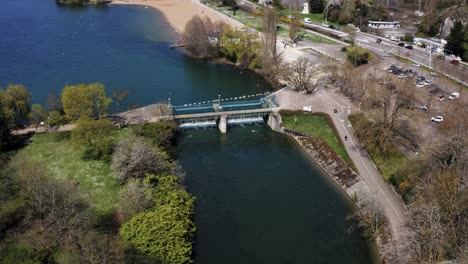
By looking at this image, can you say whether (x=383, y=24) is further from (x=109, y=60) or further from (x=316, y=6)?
(x=109, y=60)

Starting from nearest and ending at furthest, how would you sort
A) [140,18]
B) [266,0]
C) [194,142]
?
[194,142]
[140,18]
[266,0]

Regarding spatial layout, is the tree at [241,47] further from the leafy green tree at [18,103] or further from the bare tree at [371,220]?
the bare tree at [371,220]

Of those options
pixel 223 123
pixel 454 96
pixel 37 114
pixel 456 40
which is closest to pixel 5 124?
pixel 37 114

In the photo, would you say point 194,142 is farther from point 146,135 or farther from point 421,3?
point 421,3

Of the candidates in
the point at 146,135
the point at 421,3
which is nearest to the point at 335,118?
the point at 146,135

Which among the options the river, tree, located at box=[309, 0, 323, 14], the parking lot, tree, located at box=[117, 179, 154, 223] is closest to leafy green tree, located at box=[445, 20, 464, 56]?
the parking lot

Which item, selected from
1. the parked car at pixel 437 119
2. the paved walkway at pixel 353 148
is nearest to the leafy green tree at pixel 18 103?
the paved walkway at pixel 353 148
